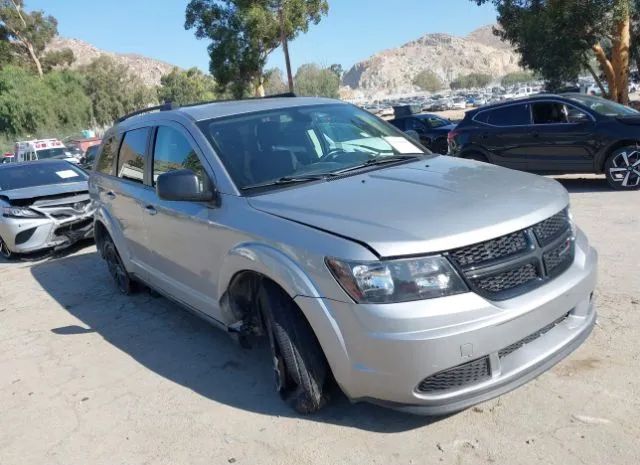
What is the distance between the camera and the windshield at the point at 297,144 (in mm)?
3748

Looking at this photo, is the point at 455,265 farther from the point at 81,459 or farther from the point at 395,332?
the point at 81,459

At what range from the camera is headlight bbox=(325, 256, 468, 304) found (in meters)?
2.71

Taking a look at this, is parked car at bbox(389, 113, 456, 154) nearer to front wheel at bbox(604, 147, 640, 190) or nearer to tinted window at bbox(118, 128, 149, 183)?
front wheel at bbox(604, 147, 640, 190)

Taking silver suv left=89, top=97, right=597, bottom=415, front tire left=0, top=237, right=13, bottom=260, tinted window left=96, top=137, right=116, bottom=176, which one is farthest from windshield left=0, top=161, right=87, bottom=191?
silver suv left=89, top=97, right=597, bottom=415

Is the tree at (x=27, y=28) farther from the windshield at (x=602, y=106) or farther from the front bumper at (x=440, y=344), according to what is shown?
the front bumper at (x=440, y=344)

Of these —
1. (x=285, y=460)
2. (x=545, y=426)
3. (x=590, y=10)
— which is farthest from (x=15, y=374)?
(x=590, y=10)

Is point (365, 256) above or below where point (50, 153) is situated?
below

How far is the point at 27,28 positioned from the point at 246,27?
1341 inches

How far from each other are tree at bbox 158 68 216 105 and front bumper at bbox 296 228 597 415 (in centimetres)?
7598

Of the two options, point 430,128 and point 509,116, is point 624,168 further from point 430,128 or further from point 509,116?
point 430,128

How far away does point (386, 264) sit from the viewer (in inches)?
107

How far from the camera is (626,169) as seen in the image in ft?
28.9

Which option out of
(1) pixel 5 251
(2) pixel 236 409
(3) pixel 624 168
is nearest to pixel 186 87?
(1) pixel 5 251

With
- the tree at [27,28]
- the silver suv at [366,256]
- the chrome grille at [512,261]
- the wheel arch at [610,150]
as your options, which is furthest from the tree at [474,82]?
the chrome grille at [512,261]
